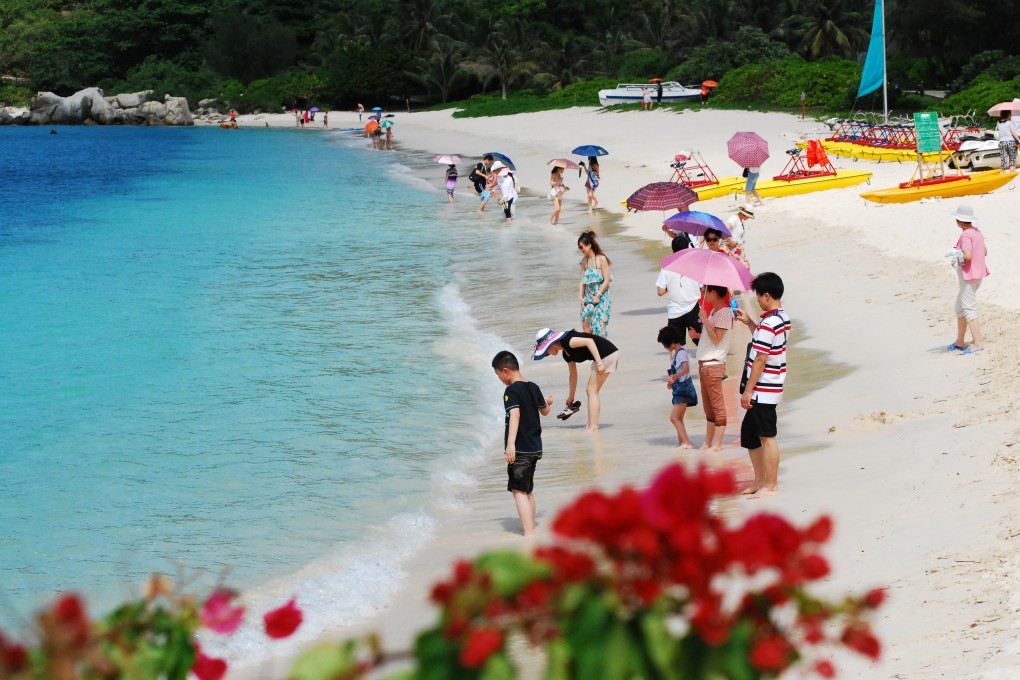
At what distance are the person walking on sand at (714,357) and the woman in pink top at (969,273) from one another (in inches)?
111

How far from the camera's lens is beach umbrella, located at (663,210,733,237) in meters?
13.8

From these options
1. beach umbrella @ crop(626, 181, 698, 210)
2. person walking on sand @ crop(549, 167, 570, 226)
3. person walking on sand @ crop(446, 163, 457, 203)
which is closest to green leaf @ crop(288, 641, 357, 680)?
beach umbrella @ crop(626, 181, 698, 210)

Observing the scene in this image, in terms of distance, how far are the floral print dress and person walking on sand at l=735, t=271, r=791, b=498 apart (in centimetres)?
428

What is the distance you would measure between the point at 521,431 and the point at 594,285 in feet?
14.0

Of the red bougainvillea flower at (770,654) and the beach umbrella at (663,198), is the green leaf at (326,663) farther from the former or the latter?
the beach umbrella at (663,198)

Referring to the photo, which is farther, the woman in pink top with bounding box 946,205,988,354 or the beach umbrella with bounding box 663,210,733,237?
the beach umbrella with bounding box 663,210,733,237

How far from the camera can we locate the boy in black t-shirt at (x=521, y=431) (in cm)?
892

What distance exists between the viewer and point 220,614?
2254 mm

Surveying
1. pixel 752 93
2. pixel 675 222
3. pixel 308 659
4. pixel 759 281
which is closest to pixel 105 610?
pixel 759 281

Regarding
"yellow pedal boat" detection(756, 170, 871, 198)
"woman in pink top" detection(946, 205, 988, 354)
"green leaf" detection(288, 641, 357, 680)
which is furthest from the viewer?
"yellow pedal boat" detection(756, 170, 871, 198)

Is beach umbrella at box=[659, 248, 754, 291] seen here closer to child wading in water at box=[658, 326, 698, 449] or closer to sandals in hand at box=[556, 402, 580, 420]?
child wading in water at box=[658, 326, 698, 449]

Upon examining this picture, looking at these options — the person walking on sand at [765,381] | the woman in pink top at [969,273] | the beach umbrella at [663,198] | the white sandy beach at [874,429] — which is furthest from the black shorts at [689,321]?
the beach umbrella at [663,198]

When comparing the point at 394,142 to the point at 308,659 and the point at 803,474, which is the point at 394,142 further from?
the point at 308,659

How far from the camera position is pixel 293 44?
10612cm
